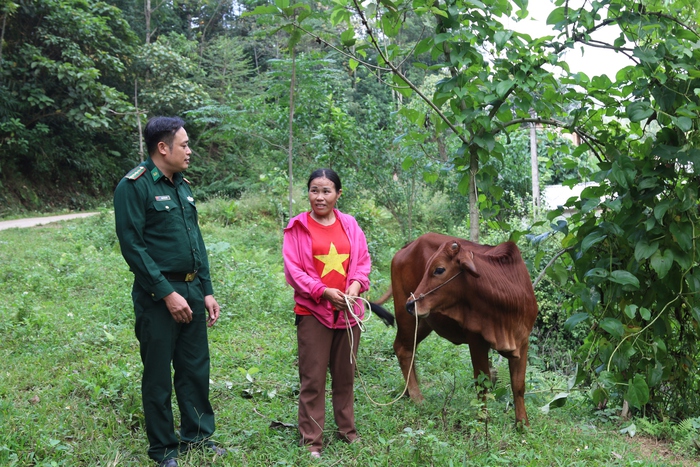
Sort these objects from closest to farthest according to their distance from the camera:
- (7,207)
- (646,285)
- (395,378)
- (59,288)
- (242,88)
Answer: (646,285) → (395,378) → (59,288) → (7,207) → (242,88)

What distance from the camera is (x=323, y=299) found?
389cm

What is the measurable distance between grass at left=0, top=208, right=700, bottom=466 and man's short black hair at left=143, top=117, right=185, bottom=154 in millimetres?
1892

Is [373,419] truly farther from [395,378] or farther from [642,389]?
[642,389]

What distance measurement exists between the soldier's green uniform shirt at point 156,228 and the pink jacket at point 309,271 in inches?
22.1

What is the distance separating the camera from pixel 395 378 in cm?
539

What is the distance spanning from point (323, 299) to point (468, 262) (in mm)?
983

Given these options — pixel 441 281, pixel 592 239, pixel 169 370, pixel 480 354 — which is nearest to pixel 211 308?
pixel 169 370

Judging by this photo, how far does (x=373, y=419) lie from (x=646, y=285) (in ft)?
7.42

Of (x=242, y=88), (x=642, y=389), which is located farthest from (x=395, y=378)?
(x=242, y=88)

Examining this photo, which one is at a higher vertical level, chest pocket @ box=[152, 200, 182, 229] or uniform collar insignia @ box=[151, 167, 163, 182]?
uniform collar insignia @ box=[151, 167, 163, 182]

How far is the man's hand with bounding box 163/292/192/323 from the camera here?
3492mm

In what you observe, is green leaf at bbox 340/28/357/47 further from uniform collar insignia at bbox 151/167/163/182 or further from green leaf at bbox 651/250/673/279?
green leaf at bbox 651/250/673/279

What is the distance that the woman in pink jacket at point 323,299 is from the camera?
3855 mm

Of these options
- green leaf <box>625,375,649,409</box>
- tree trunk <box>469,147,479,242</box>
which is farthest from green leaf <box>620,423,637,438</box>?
tree trunk <box>469,147,479,242</box>
